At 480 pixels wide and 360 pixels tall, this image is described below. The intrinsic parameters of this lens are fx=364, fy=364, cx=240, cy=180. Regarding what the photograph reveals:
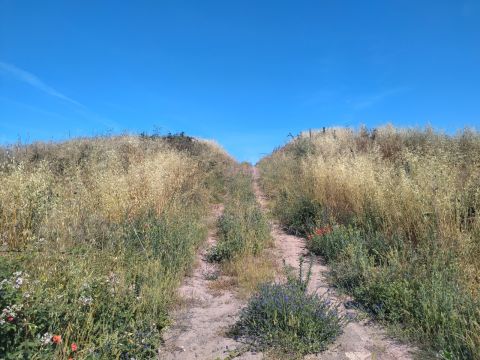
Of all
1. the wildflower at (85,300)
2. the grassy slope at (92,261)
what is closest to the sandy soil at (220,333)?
the grassy slope at (92,261)

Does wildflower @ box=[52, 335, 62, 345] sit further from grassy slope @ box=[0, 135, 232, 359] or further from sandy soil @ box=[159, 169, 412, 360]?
sandy soil @ box=[159, 169, 412, 360]

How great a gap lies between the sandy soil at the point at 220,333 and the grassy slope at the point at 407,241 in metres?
0.26

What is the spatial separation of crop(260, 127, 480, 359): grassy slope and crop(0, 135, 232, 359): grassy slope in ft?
7.31

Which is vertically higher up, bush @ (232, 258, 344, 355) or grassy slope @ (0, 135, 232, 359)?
grassy slope @ (0, 135, 232, 359)

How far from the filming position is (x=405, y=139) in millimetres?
13453

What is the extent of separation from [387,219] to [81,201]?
15.7ft

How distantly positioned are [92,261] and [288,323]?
213cm

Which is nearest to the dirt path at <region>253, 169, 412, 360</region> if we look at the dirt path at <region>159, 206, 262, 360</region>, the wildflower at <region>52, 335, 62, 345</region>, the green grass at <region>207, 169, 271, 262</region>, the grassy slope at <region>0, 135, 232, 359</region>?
the dirt path at <region>159, 206, 262, 360</region>

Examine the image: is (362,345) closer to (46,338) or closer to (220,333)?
(220,333)

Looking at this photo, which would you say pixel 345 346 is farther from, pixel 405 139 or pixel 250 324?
pixel 405 139

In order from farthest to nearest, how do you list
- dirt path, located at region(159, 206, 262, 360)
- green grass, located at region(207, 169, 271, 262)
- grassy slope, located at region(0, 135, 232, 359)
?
green grass, located at region(207, 169, 271, 262) → dirt path, located at region(159, 206, 262, 360) → grassy slope, located at region(0, 135, 232, 359)

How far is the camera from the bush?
3.14 metres

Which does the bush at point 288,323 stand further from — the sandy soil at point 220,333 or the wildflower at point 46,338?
the wildflower at point 46,338

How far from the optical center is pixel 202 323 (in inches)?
148
